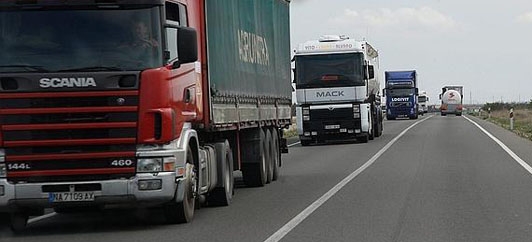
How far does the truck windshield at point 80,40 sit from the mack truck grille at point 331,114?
22.8 m

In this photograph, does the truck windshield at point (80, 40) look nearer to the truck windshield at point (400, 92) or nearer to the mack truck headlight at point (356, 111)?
the mack truck headlight at point (356, 111)

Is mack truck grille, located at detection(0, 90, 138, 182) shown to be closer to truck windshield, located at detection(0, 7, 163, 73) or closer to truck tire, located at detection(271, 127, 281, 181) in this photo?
truck windshield, located at detection(0, 7, 163, 73)

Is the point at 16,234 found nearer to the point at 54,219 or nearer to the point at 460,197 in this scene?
the point at 54,219

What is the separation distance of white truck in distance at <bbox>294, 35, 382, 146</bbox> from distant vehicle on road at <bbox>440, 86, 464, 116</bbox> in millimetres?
70449

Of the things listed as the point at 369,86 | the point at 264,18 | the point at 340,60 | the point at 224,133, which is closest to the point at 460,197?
the point at 224,133

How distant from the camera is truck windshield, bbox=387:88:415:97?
237 ft

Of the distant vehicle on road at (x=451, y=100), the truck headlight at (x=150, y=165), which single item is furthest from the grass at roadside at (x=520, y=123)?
the truck headlight at (x=150, y=165)

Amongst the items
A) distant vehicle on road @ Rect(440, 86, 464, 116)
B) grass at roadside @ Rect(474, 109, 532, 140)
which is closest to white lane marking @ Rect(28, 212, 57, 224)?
grass at roadside @ Rect(474, 109, 532, 140)

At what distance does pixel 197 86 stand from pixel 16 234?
9.93 ft

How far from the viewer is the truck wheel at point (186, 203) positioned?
11.8 m

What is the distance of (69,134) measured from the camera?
1097 centimetres

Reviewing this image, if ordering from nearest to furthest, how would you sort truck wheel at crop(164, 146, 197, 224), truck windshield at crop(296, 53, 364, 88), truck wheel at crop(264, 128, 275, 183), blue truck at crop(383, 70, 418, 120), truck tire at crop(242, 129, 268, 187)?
1. truck wheel at crop(164, 146, 197, 224)
2. truck tire at crop(242, 129, 268, 187)
3. truck wheel at crop(264, 128, 275, 183)
4. truck windshield at crop(296, 53, 364, 88)
5. blue truck at crop(383, 70, 418, 120)

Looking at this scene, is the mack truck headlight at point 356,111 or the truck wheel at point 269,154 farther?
the mack truck headlight at point 356,111

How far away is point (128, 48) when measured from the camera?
1109 centimetres
